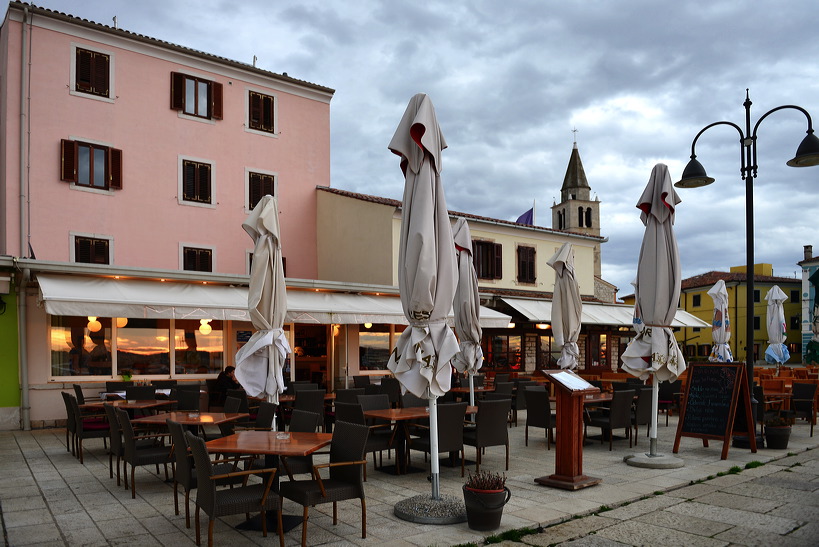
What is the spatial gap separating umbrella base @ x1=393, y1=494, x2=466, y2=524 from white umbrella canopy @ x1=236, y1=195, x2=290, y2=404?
2.92m

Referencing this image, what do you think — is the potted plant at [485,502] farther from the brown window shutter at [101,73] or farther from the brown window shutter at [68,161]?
the brown window shutter at [101,73]

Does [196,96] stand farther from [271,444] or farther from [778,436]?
[778,436]

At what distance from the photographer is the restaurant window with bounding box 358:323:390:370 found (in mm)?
15281

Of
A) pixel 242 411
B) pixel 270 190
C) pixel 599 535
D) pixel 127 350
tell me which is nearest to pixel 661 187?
pixel 599 535

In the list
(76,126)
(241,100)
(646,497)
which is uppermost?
(241,100)

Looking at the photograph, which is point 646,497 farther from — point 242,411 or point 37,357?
point 37,357

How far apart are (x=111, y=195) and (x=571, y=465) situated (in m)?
A: 13.4

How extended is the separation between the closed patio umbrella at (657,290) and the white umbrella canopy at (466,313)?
271cm

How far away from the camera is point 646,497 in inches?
246

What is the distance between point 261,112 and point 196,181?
9.86 ft

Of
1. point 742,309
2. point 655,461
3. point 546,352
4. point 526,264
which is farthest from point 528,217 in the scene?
point 742,309

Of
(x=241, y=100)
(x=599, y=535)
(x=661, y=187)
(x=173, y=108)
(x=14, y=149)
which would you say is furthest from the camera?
(x=241, y=100)

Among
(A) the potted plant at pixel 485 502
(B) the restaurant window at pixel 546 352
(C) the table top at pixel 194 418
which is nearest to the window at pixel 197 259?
(C) the table top at pixel 194 418

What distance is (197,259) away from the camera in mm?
16812
